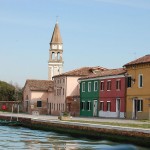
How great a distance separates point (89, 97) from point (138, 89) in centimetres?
1228

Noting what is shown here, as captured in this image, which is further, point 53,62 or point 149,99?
point 53,62

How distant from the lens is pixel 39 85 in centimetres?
6975

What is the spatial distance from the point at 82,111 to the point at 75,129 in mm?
21962

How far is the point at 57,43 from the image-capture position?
9706 centimetres

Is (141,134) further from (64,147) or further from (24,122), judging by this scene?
(24,122)

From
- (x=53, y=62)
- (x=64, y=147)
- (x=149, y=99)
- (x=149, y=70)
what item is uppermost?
(x=53, y=62)

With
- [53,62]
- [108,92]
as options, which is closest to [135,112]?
[108,92]

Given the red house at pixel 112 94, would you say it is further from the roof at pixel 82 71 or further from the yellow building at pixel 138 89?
the roof at pixel 82 71

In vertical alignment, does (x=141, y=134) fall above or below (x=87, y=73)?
below

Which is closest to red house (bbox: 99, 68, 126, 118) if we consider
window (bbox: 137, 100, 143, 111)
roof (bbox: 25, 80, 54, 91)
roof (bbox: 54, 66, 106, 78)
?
window (bbox: 137, 100, 143, 111)

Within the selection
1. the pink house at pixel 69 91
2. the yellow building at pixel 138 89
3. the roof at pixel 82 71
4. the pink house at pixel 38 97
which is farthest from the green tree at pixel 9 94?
the yellow building at pixel 138 89

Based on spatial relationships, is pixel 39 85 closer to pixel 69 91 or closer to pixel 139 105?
pixel 69 91

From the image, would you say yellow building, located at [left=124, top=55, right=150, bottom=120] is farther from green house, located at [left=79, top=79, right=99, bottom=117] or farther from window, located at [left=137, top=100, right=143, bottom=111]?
green house, located at [left=79, top=79, right=99, bottom=117]

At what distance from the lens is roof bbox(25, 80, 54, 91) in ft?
225
